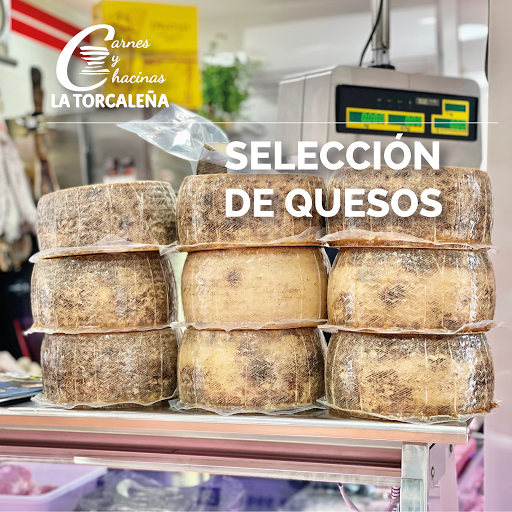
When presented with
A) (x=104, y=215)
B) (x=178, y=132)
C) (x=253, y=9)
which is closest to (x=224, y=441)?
(x=104, y=215)

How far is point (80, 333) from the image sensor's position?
4.30ft

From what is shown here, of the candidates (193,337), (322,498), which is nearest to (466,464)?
(322,498)

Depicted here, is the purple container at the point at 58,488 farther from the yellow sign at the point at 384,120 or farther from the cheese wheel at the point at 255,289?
the yellow sign at the point at 384,120

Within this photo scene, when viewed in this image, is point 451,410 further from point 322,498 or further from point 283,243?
point 322,498

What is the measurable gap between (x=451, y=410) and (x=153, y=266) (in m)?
0.64

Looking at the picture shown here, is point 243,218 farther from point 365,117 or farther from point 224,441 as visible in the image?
point 365,117

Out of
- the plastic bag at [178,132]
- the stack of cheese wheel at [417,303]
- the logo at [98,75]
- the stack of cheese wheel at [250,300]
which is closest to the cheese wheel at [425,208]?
the stack of cheese wheel at [417,303]

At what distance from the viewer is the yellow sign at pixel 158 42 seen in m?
2.11

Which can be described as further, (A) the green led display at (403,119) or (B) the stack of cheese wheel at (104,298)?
(A) the green led display at (403,119)

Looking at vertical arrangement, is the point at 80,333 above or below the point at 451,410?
above

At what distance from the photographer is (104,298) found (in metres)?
1.30

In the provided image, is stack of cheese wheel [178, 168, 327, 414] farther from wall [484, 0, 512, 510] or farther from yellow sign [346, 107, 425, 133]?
yellow sign [346, 107, 425, 133]

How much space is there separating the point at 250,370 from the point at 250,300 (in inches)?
5.1

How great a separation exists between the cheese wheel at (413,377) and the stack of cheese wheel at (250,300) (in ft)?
0.37
